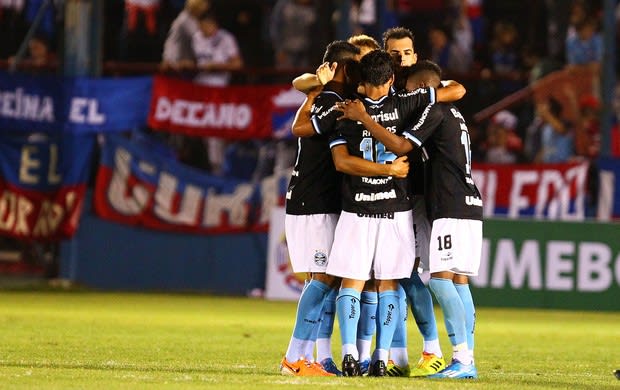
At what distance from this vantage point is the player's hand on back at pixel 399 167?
994 centimetres

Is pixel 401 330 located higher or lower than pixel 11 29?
lower

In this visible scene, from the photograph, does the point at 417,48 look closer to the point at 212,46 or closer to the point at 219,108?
the point at 212,46

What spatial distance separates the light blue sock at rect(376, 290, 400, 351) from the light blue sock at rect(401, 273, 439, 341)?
30 centimetres

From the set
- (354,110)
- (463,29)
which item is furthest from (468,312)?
(463,29)

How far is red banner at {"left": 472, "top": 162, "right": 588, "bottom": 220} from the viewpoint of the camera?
744 inches

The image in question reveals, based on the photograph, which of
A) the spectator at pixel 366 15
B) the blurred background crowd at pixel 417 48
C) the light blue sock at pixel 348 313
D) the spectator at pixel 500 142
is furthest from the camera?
the spectator at pixel 366 15

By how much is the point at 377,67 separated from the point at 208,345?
355 cm

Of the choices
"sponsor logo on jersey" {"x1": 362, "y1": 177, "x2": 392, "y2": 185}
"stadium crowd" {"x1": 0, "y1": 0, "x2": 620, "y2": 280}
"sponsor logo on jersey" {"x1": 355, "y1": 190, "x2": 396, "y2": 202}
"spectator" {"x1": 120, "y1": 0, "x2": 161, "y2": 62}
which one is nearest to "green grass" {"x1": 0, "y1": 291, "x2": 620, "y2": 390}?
"sponsor logo on jersey" {"x1": 355, "y1": 190, "x2": 396, "y2": 202}

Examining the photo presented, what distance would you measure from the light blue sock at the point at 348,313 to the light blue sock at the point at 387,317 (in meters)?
0.19

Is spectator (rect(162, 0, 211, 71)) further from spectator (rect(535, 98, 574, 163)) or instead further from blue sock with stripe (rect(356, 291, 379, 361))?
blue sock with stripe (rect(356, 291, 379, 361))

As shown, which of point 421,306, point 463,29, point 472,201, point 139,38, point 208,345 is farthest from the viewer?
point 139,38

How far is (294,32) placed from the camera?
21.0 metres

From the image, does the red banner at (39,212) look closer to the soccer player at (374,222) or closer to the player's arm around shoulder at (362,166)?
the soccer player at (374,222)

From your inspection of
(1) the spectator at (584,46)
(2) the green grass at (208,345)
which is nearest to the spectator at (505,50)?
(1) the spectator at (584,46)
